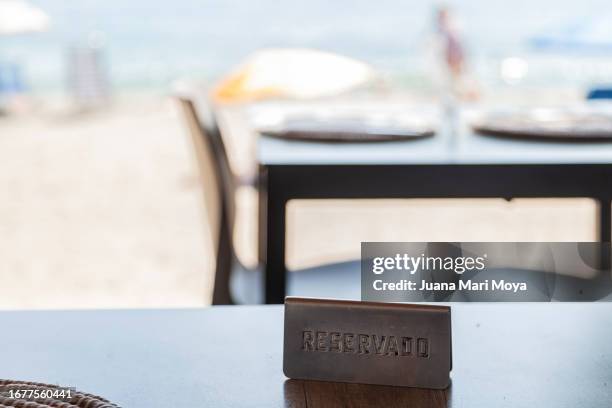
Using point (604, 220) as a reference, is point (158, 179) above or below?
below

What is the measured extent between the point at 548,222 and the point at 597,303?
3.51 meters

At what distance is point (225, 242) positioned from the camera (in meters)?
1.77

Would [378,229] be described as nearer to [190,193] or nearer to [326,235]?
[326,235]

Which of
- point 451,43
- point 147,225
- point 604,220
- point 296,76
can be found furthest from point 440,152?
point 451,43

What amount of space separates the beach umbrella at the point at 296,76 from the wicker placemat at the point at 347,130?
0.36 meters

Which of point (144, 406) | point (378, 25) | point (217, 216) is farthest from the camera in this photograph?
point (378, 25)

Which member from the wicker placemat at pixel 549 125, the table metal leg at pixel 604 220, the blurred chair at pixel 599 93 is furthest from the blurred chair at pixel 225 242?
the blurred chair at pixel 599 93

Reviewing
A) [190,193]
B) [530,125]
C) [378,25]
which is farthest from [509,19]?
[530,125]

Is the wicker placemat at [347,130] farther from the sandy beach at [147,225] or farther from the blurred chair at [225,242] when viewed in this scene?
the sandy beach at [147,225]

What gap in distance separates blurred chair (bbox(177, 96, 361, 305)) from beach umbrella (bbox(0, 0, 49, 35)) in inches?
218

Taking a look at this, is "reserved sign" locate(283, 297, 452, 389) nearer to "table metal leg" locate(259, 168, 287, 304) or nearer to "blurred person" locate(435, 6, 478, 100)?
"table metal leg" locate(259, 168, 287, 304)

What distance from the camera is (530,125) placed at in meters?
1.82

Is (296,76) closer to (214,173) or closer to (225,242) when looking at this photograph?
(214,173)

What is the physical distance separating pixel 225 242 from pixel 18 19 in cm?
590
